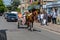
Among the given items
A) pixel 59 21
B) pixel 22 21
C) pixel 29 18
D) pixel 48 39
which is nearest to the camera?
pixel 48 39

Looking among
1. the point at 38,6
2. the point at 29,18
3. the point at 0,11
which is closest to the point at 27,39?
the point at 29,18

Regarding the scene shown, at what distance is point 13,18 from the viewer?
49.5 metres

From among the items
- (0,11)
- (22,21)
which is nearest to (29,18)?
(22,21)

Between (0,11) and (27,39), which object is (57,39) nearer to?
(27,39)

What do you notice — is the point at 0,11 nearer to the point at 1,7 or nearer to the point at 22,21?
the point at 1,7

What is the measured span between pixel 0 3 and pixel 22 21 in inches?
5267

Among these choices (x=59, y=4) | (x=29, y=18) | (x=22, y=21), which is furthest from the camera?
(x=59, y=4)

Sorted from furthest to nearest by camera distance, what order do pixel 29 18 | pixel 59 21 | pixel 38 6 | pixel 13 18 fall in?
1. pixel 38 6
2. pixel 13 18
3. pixel 59 21
4. pixel 29 18

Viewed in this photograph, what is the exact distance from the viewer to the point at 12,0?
112 metres

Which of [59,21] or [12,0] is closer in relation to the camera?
[59,21]

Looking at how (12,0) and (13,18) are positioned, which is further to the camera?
(12,0)

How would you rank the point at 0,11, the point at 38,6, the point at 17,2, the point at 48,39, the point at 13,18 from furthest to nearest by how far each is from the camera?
the point at 0,11
the point at 17,2
the point at 38,6
the point at 13,18
the point at 48,39

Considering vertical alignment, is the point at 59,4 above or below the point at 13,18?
above

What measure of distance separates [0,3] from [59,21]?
129 metres
